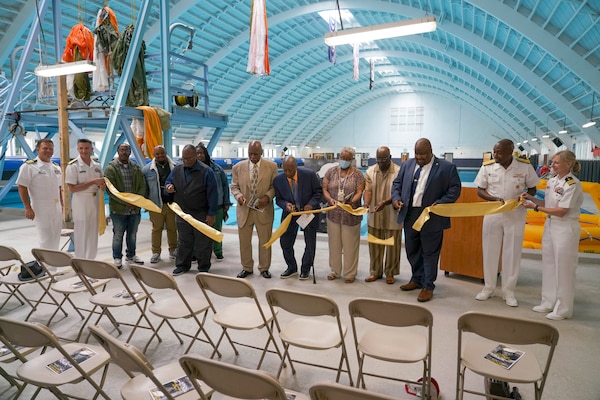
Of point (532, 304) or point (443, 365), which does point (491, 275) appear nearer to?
point (532, 304)

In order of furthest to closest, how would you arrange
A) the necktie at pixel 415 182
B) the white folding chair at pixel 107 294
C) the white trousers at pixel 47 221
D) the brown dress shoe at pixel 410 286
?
the white trousers at pixel 47 221, the brown dress shoe at pixel 410 286, the necktie at pixel 415 182, the white folding chair at pixel 107 294

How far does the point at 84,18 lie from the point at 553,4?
691 inches

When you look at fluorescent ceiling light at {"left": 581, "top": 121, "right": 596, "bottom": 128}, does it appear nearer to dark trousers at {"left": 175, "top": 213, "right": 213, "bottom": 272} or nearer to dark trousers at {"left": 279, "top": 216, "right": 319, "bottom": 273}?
dark trousers at {"left": 279, "top": 216, "right": 319, "bottom": 273}

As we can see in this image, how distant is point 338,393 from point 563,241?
3.25 meters

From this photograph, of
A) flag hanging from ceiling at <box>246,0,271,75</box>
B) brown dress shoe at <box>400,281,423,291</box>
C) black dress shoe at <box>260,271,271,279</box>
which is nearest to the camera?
brown dress shoe at <box>400,281,423,291</box>

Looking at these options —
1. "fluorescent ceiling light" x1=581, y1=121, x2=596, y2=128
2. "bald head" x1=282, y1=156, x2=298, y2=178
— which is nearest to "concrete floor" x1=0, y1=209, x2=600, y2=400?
"bald head" x1=282, y1=156, x2=298, y2=178

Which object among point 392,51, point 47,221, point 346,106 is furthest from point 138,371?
point 346,106

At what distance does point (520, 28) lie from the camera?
43.5 feet

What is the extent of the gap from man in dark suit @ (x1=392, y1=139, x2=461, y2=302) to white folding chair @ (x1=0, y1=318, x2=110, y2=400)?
129 inches

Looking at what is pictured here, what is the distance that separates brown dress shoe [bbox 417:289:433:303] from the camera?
4.32m

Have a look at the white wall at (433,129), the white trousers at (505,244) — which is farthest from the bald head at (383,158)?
the white wall at (433,129)

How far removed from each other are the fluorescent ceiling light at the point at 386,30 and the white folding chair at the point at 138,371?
4567mm

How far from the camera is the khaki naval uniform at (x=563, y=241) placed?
3.65 metres

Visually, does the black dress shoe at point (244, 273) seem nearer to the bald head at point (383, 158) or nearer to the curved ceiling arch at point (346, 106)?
the bald head at point (383, 158)
